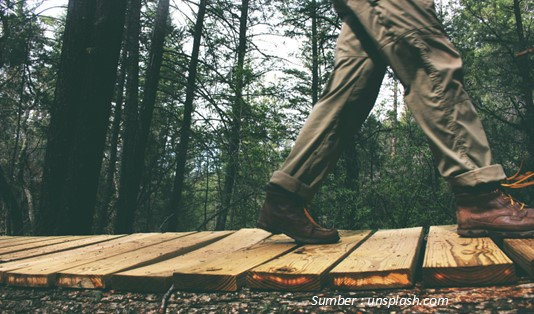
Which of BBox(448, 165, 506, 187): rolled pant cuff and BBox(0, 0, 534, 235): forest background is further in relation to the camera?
BBox(0, 0, 534, 235): forest background

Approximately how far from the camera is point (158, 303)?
1.53m

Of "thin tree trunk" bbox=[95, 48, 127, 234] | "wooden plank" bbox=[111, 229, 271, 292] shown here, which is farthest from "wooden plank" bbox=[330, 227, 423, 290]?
"thin tree trunk" bbox=[95, 48, 127, 234]

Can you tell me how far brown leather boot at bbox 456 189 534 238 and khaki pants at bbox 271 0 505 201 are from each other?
0.25 ft

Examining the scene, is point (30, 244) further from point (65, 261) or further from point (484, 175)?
point (484, 175)

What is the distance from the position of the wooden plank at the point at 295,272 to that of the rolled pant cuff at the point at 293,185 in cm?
39

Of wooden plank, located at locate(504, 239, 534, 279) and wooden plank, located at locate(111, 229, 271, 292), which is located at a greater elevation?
wooden plank, located at locate(504, 239, 534, 279)

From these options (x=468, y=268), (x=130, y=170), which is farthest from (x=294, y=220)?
(x=130, y=170)

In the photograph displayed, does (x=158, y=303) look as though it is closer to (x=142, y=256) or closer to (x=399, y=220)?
(x=142, y=256)

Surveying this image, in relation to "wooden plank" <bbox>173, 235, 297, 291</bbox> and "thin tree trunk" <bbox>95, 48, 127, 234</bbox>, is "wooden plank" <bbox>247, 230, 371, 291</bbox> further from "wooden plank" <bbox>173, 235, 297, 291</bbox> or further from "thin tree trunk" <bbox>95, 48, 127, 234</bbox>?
"thin tree trunk" <bbox>95, 48, 127, 234</bbox>

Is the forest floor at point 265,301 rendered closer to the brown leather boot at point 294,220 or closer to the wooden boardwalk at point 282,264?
the wooden boardwalk at point 282,264

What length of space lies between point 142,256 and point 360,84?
1.38 meters

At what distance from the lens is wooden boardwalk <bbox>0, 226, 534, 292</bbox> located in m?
1.28

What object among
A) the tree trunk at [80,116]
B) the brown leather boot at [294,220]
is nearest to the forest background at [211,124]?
the tree trunk at [80,116]

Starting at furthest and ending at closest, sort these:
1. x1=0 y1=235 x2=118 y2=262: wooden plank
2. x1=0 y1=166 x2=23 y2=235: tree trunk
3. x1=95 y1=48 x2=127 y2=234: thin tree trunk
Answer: x1=95 y1=48 x2=127 y2=234: thin tree trunk
x1=0 y1=166 x2=23 y2=235: tree trunk
x1=0 y1=235 x2=118 y2=262: wooden plank
